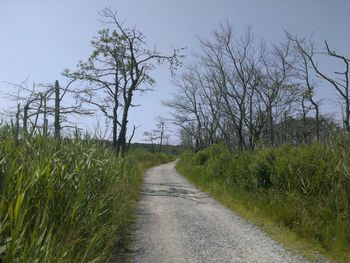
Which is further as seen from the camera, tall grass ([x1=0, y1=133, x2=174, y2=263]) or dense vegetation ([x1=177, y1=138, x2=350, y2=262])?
dense vegetation ([x1=177, y1=138, x2=350, y2=262])

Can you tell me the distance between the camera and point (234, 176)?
1619 cm

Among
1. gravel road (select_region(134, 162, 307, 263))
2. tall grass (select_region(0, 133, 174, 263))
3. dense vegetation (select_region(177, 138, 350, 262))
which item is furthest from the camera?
dense vegetation (select_region(177, 138, 350, 262))

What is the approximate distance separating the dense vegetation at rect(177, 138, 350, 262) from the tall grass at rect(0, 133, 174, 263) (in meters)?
3.68

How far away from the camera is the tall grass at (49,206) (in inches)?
124

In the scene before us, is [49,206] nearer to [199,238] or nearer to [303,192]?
[199,238]

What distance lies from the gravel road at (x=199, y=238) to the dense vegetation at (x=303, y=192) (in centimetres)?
69

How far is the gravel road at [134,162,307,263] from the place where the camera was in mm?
6898

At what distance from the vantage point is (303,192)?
32.9ft

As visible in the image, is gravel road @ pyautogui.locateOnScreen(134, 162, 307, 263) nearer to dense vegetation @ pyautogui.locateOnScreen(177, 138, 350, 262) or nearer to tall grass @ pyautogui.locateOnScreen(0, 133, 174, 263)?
dense vegetation @ pyautogui.locateOnScreen(177, 138, 350, 262)

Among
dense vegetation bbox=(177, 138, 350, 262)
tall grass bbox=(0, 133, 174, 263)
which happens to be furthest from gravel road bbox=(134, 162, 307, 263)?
tall grass bbox=(0, 133, 174, 263)

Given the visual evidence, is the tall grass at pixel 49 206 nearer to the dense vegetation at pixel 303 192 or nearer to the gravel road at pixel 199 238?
the gravel road at pixel 199 238

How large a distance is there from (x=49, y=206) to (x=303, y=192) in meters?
7.00

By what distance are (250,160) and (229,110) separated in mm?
22227

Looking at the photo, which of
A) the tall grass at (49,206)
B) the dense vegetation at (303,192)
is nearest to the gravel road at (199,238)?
the dense vegetation at (303,192)
